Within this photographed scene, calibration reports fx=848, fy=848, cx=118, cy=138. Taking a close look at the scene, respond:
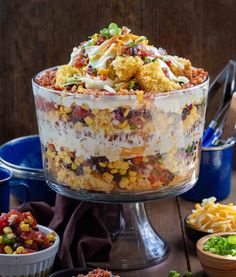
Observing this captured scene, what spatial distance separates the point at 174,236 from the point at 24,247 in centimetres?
34

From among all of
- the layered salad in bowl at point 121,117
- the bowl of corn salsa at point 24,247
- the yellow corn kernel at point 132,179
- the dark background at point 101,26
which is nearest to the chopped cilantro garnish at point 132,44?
the layered salad in bowl at point 121,117

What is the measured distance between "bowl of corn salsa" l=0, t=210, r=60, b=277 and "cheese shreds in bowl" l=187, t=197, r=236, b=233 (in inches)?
10.7

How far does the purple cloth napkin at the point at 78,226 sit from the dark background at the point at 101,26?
428 millimetres

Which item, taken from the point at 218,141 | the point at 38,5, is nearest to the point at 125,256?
the point at 218,141

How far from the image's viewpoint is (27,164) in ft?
5.60

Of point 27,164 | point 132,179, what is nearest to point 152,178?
point 132,179

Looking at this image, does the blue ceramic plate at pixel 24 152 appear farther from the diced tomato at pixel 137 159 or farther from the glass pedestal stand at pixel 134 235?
the diced tomato at pixel 137 159

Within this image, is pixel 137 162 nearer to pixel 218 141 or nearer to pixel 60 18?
pixel 218 141

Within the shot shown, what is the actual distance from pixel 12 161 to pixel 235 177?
487mm

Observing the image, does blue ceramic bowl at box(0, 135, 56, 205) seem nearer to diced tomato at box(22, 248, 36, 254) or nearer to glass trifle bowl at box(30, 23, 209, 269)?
glass trifle bowl at box(30, 23, 209, 269)

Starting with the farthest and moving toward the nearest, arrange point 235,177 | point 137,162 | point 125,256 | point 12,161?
point 235,177 < point 12,161 < point 125,256 < point 137,162

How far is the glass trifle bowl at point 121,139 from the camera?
1267mm

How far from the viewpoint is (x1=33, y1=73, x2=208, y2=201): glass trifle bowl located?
4.16ft

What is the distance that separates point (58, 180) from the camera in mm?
1364
